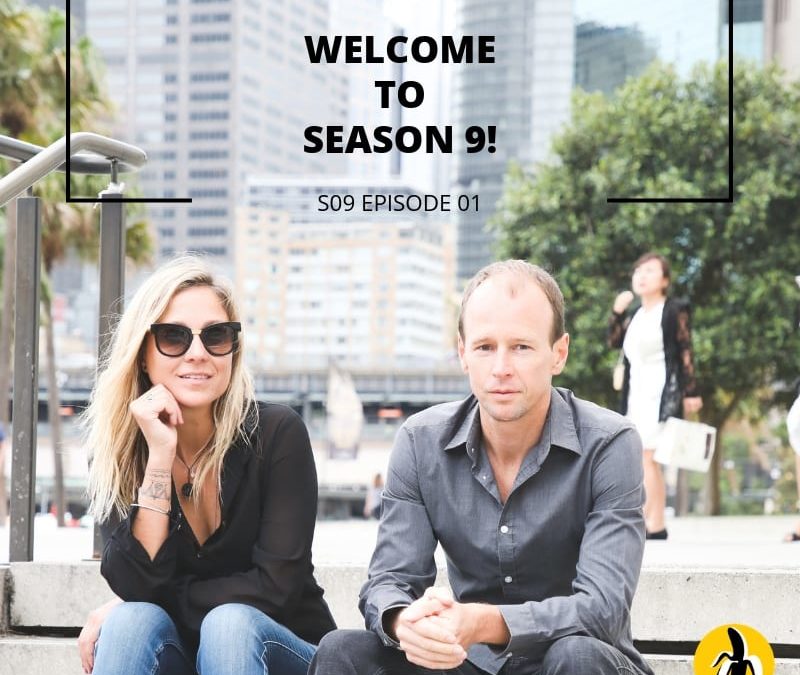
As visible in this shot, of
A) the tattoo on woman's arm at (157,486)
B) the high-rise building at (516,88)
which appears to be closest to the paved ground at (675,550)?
the tattoo on woman's arm at (157,486)

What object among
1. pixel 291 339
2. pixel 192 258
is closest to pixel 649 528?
pixel 192 258

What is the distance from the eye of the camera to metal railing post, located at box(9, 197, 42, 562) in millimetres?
3871

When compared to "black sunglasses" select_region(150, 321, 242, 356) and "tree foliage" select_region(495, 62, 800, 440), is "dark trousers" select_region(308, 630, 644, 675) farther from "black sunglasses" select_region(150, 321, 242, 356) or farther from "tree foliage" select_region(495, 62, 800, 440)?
"tree foliage" select_region(495, 62, 800, 440)

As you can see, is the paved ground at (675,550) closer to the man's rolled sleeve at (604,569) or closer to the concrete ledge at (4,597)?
the concrete ledge at (4,597)

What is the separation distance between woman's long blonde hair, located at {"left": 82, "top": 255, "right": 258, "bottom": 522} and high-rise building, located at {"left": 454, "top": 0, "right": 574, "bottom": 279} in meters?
23.7

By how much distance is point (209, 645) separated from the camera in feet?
8.91

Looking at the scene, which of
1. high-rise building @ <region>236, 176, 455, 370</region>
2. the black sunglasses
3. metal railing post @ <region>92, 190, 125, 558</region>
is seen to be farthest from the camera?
high-rise building @ <region>236, 176, 455, 370</region>

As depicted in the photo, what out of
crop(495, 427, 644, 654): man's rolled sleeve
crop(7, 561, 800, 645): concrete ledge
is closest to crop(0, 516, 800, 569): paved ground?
crop(7, 561, 800, 645): concrete ledge

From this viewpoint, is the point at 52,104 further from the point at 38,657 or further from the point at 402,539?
the point at 402,539

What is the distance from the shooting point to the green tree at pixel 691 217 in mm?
17750

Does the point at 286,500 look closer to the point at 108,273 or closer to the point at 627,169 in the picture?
the point at 108,273

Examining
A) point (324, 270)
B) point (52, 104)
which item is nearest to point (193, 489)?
point (52, 104)

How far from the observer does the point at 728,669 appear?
11.2 ft

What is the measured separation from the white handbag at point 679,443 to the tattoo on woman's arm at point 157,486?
4.40 meters
